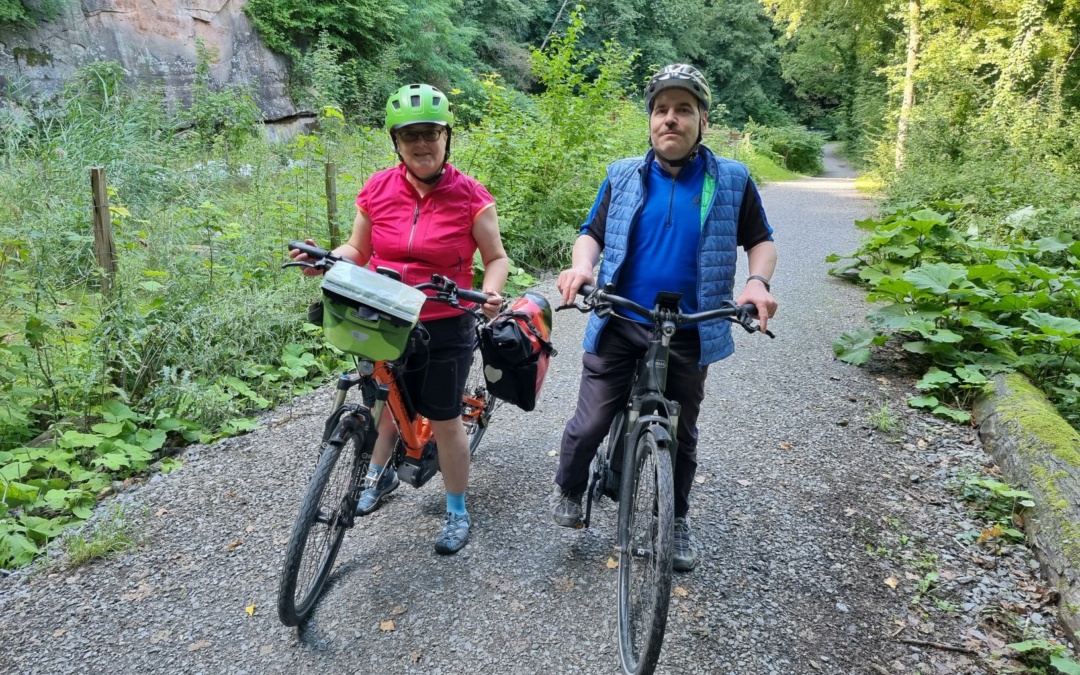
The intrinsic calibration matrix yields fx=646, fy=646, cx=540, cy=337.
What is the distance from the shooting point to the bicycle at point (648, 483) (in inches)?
86.8

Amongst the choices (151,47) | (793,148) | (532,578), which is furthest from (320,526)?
(793,148)

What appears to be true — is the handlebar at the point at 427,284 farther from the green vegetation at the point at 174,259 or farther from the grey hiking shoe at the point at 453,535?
the green vegetation at the point at 174,259

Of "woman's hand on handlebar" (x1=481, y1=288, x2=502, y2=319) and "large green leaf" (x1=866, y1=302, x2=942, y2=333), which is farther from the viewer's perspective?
"large green leaf" (x1=866, y1=302, x2=942, y2=333)

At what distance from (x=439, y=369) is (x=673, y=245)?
1.15m

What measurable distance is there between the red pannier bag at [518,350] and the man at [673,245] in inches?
12.7

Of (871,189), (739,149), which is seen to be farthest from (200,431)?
(739,149)

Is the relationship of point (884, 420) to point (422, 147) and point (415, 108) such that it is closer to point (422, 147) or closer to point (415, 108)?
point (422, 147)

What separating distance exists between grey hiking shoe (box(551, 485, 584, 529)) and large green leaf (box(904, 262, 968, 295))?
3663 millimetres

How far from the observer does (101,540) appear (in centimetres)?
312

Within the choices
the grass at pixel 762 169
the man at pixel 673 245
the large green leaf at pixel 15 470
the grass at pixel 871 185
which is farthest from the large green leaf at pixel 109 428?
the grass at pixel 762 169

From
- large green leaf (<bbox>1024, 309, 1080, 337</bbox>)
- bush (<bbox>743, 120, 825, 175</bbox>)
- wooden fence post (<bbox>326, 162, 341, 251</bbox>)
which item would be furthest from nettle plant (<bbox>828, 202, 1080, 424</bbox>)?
bush (<bbox>743, 120, 825, 175</bbox>)

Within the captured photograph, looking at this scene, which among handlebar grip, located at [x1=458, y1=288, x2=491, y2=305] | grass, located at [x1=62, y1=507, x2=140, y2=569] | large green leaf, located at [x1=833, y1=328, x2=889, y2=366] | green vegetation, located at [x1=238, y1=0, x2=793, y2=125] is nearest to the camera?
handlebar grip, located at [x1=458, y1=288, x2=491, y2=305]

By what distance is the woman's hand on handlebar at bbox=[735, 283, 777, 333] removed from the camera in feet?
7.63

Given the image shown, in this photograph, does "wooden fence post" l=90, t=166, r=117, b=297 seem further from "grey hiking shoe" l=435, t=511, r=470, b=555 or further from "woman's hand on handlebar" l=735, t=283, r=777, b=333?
"woman's hand on handlebar" l=735, t=283, r=777, b=333
